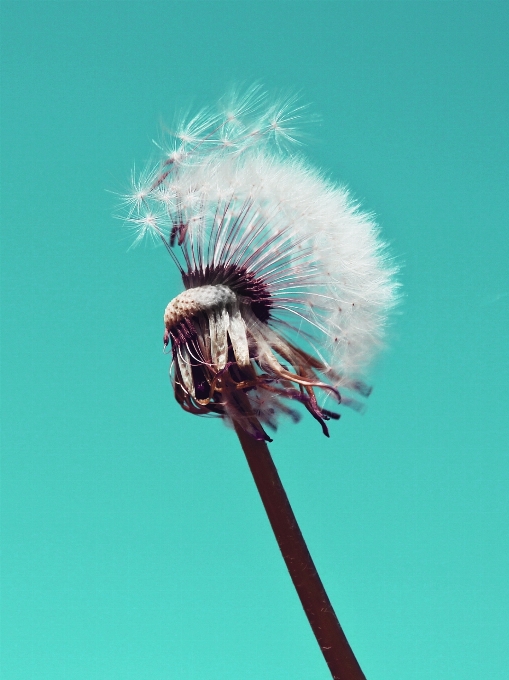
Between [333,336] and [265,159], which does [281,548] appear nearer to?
[333,336]

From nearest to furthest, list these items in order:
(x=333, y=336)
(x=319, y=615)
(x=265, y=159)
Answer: (x=319, y=615) → (x=333, y=336) → (x=265, y=159)

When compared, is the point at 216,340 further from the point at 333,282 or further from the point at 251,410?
the point at 333,282

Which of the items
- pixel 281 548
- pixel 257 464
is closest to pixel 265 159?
pixel 257 464

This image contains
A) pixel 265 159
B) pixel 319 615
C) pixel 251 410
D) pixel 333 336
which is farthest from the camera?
pixel 265 159

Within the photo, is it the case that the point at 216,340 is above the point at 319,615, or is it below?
above

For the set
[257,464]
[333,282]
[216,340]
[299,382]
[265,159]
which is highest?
[265,159]

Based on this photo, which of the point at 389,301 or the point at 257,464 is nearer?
the point at 257,464

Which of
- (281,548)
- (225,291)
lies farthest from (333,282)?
(281,548)
